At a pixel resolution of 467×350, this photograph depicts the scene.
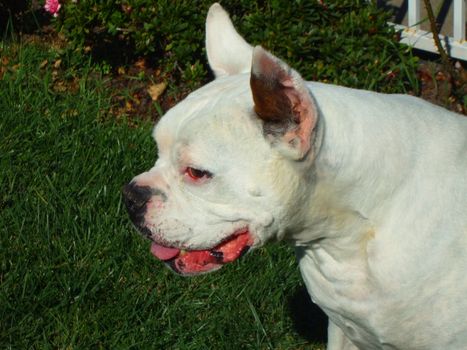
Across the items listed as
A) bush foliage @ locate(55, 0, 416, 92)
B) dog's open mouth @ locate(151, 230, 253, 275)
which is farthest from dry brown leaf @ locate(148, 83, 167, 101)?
dog's open mouth @ locate(151, 230, 253, 275)

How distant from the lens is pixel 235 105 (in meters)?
3.27

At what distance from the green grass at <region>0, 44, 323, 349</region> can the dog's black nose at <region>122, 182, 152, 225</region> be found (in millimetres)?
909

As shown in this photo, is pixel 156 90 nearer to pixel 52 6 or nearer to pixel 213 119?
pixel 52 6

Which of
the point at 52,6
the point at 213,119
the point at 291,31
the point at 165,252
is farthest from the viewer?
the point at 52,6

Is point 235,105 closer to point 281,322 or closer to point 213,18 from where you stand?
point 213,18

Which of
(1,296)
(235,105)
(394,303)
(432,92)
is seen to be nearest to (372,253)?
(394,303)

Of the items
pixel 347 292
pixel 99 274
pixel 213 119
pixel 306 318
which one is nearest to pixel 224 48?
pixel 213 119

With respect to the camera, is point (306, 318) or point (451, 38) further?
point (451, 38)

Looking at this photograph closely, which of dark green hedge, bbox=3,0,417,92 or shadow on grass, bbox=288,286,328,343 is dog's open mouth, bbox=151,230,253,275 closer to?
shadow on grass, bbox=288,286,328,343

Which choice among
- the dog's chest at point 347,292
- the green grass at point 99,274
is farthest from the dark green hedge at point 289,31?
the dog's chest at point 347,292

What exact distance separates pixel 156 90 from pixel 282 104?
9.17ft

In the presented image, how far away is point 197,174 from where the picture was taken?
131 inches

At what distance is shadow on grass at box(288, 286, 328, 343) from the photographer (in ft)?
15.1

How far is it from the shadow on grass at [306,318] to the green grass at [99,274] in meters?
0.03
